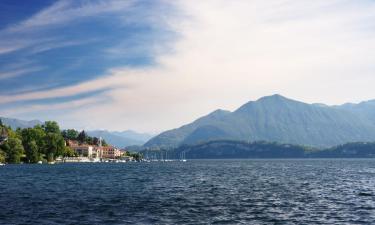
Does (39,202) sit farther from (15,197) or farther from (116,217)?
(116,217)

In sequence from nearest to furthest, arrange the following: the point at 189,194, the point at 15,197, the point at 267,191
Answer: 1. the point at 15,197
2. the point at 189,194
3. the point at 267,191

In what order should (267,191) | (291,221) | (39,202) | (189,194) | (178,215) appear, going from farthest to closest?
(267,191) → (189,194) → (39,202) → (178,215) → (291,221)

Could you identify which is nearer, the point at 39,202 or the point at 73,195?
the point at 39,202

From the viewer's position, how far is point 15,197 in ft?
261

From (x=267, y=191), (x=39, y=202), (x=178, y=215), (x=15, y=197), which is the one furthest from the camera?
(x=267, y=191)

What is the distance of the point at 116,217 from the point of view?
2248 inches

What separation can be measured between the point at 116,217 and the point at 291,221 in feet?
66.2

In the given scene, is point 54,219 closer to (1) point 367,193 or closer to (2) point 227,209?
(2) point 227,209

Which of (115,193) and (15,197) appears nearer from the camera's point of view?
(15,197)

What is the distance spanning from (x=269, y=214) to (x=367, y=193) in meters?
36.0

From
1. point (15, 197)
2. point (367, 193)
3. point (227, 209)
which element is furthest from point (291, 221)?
point (15, 197)

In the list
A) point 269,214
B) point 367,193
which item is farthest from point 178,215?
point 367,193

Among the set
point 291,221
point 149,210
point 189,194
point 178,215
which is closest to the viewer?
point 291,221

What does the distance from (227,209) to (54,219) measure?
22.5 m
